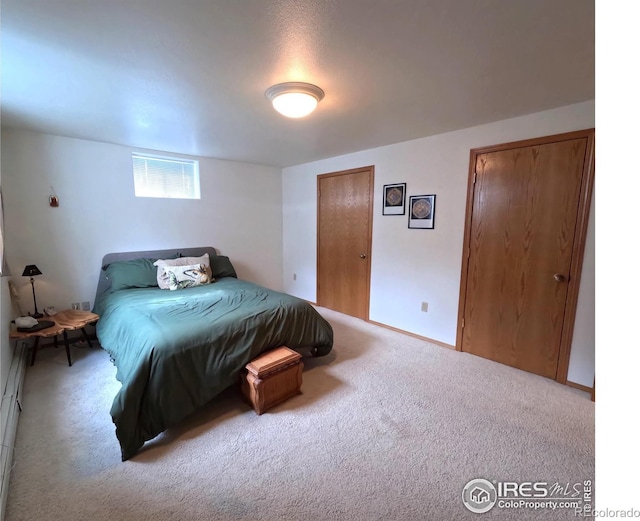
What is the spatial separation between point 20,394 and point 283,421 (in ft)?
6.47

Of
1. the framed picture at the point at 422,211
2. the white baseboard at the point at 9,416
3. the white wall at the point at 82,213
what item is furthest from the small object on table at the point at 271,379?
the white wall at the point at 82,213

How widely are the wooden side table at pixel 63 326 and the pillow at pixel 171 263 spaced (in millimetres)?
648

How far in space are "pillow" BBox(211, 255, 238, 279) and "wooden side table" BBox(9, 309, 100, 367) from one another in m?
1.31

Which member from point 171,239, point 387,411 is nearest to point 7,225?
point 171,239

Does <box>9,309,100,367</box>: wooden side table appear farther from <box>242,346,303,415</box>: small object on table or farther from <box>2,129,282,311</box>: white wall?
<box>242,346,303,415</box>: small object on table

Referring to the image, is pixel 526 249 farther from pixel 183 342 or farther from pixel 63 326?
pixel 63 326

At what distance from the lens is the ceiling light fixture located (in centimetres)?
183

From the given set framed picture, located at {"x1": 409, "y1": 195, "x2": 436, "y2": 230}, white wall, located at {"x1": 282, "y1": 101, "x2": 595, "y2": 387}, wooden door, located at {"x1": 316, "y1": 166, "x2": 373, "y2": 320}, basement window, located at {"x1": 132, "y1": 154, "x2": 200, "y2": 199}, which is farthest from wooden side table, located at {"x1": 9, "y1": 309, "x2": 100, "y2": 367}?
framed picture, located at {"x1": 409, "y1": 195, "x2": 436, "y2": 230}

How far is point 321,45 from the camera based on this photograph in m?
1.44

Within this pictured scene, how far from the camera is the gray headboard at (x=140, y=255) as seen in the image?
3.12 metres

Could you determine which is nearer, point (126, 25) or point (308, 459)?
point (126, 25)

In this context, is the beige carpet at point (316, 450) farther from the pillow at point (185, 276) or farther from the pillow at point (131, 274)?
the pillow at point (185, 276)

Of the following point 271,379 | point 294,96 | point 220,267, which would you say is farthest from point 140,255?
point 294,96
